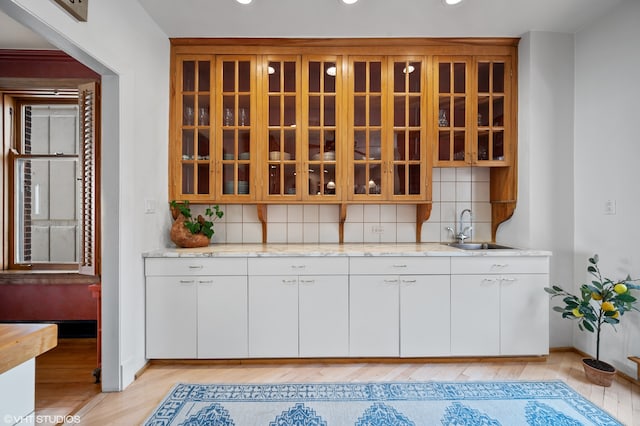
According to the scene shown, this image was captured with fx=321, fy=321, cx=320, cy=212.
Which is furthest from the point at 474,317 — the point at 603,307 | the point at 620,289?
the point at 620,289

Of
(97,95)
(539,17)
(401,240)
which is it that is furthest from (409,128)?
(97,95)

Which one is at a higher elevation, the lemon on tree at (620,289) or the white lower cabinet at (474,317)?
the lemon on tree at (620,289)

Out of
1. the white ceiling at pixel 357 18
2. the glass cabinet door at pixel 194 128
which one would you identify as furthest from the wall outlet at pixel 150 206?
the white ceiling at pixel 357 18

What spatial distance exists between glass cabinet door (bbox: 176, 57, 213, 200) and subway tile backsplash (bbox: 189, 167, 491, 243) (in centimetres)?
36

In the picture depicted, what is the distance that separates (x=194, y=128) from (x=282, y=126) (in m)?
0.73

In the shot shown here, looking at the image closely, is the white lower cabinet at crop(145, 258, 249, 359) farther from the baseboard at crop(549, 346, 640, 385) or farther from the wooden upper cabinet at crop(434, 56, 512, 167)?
the baseboard at crop(549, 346, 640, 385)

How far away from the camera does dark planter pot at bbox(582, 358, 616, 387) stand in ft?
6.80

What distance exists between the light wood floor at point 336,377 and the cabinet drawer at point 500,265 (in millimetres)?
693

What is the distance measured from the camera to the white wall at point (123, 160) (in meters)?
1.92

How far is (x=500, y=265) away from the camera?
238 centimetres

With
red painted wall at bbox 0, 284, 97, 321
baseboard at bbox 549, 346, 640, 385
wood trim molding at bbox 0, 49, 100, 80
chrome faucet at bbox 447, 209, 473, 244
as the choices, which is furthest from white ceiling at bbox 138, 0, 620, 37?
baseboard at bbox 549, 346, 640, 385

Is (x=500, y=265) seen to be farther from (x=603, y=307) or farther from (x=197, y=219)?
(x=197, y=219)

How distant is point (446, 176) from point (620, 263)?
1.37 meters

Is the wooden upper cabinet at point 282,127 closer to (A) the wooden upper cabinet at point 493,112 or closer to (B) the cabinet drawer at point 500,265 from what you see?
(B) the cabinet drawer at point 500,265
